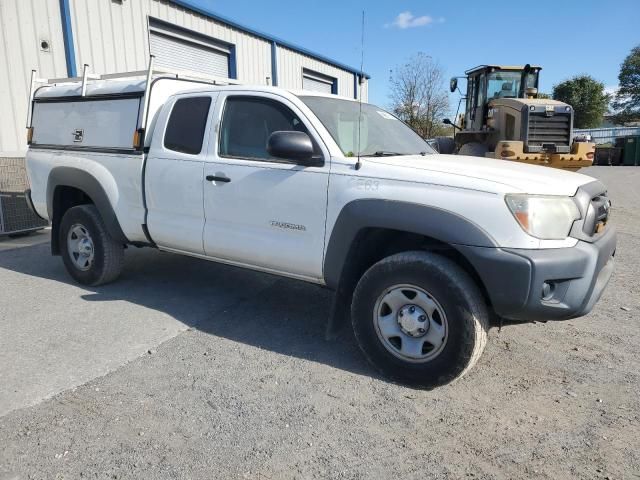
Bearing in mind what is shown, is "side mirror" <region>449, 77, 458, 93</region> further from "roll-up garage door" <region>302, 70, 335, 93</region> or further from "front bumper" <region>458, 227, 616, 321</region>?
"front bumper" <region>458, 227, 616, 321</region>

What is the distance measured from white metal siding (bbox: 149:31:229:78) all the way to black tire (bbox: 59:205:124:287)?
21.4 ft

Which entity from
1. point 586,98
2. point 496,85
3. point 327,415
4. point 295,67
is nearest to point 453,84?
point 496,85

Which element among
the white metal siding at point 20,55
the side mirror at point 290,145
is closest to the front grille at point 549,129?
the side mirror at point 290,145

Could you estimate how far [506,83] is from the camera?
498 inches

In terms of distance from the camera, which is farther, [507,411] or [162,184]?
[162,184]

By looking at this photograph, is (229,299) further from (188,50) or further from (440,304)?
(188,50)

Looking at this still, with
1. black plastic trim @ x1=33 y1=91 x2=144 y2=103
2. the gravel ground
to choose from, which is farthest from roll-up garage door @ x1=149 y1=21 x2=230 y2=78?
the gravel ground

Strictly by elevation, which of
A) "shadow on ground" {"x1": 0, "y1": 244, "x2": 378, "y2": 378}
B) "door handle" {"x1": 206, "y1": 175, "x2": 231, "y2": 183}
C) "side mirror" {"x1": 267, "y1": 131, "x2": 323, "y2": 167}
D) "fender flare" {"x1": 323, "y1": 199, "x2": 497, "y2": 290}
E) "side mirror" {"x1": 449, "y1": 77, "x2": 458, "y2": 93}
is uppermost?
"side mirror" {"x1": 449, "y1": 77, "x2": 458, "y2": 93}

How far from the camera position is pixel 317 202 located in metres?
3.49

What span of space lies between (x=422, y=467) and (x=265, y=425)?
0.89 metres

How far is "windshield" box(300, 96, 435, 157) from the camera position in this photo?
371 cm

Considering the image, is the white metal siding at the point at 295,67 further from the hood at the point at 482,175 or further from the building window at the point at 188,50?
the hood at the point at 482,175

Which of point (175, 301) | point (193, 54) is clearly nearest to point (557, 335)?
point (175, 301)

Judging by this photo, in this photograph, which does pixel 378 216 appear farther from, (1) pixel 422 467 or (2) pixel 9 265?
(2) pixel 9 265
